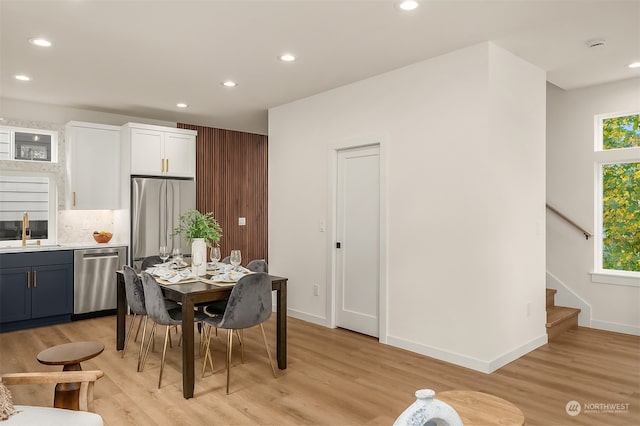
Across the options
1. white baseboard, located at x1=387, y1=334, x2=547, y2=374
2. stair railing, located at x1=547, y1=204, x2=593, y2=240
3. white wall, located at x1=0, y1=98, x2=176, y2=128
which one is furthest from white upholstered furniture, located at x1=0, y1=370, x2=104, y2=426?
stair railing, located at x1=547, y1=204, x2=593, y2=240

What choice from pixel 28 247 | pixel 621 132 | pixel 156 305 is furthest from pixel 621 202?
pixel 28 247

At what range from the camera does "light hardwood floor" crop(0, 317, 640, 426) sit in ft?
9.25

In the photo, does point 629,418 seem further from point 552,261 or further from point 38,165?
point 38,165

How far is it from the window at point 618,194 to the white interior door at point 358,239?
2671mm

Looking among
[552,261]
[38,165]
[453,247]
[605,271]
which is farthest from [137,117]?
[605,271]

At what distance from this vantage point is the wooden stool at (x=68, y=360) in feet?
7.63

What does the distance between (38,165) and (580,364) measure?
654cm

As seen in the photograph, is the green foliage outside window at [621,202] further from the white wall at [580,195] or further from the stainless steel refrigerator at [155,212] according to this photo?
the stainless steel refrigerator at [155,212]

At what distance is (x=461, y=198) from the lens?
12.3 ft

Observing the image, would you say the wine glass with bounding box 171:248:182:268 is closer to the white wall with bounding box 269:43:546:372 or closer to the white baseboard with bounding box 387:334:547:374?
the white wall with bounding box 269:43:546:372

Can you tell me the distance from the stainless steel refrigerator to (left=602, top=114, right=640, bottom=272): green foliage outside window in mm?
5145

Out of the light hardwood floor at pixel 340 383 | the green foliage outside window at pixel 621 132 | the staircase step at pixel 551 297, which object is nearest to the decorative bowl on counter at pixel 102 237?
the light hardwood floor at pixel 340 383

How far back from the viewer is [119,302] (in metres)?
4.25

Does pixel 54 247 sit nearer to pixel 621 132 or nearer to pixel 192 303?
pixel 192 303
